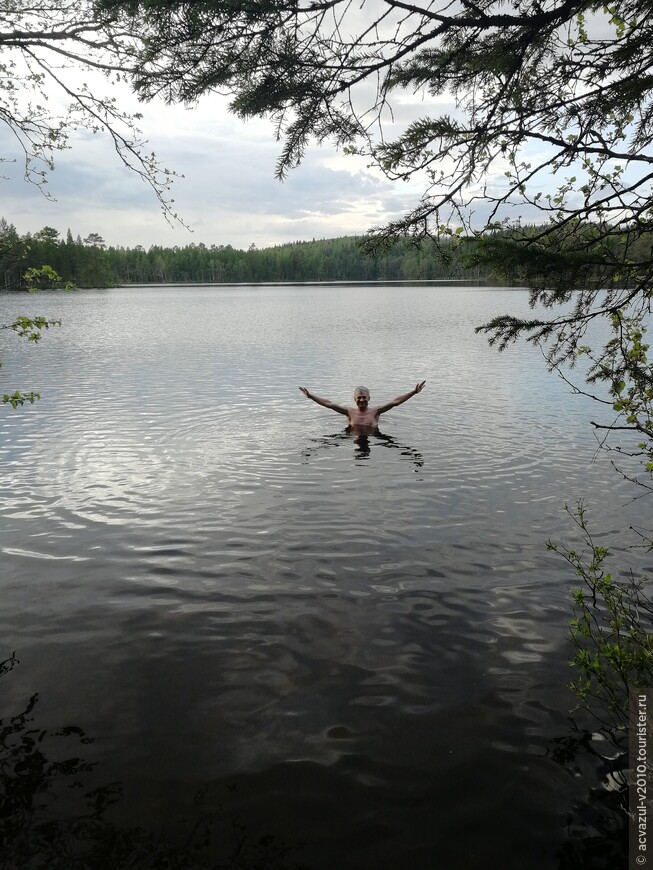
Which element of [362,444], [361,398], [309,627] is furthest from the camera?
[361,398]

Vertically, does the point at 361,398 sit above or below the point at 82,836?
above

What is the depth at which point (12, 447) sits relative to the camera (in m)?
15.7

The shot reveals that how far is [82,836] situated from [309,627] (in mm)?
3347

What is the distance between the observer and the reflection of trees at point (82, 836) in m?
3.94

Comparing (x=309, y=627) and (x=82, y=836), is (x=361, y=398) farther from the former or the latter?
(x=82, y=836)

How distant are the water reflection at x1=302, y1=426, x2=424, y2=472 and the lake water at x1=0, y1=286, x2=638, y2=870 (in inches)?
4.4

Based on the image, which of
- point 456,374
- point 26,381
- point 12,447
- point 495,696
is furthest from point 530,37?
point 26,381

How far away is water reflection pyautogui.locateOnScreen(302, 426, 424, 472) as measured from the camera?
15.0 meters

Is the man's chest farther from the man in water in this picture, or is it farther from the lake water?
the lake water

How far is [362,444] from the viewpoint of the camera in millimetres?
16344

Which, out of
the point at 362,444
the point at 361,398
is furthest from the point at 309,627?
the point at 361,398

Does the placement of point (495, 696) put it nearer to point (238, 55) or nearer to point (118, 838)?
point (118, 838)

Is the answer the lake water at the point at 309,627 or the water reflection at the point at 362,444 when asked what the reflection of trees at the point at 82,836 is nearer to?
the lake water at the point at 309,627

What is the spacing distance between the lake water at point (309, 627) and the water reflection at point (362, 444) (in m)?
0.11
